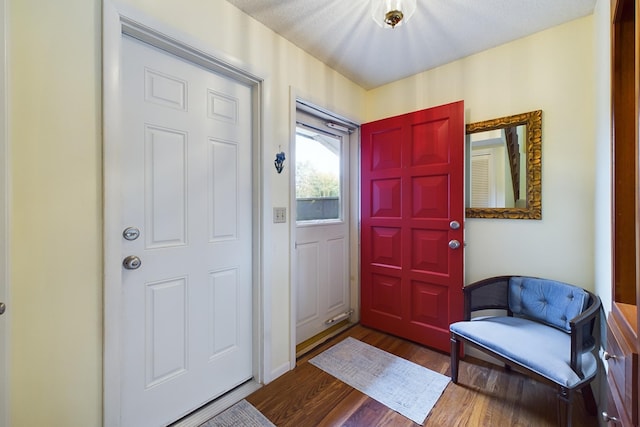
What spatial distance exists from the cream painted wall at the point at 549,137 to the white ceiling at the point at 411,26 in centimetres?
13

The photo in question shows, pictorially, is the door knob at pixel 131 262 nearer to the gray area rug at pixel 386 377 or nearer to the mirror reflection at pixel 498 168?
the gray area rug at pixel 386 377

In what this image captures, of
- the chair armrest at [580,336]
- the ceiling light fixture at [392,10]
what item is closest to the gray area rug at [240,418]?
the chair armrest at [580,336]

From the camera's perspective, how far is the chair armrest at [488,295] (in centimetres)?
178

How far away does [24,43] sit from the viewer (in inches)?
37.1

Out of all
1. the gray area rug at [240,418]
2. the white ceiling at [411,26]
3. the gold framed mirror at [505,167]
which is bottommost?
the gray area rug at [240,418]

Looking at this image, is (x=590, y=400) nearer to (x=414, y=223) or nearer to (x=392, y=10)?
(x=414, y=223)

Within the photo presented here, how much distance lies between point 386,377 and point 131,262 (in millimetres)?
1668

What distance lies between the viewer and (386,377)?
1.75 m

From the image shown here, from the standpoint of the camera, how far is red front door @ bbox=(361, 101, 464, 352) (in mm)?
1964

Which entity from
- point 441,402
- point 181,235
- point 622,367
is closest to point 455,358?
point 441,402

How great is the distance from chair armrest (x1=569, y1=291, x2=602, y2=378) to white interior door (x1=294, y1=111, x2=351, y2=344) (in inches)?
62.6

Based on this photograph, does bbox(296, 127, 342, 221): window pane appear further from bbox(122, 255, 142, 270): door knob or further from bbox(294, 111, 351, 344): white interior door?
bbox(122, 255, 142, 270): door knob

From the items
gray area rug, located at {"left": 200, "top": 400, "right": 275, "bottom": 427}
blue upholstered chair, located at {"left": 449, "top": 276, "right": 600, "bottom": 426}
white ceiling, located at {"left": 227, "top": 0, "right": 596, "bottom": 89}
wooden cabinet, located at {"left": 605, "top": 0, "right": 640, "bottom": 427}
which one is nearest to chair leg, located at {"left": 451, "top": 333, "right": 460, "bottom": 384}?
blue upholstered chair, located at {"left": 449, "top": 276, "right": 600, "bottom": 426}

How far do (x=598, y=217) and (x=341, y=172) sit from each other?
Result: 1.78m
